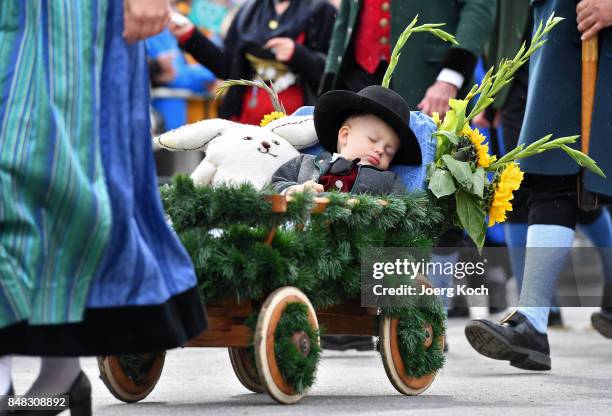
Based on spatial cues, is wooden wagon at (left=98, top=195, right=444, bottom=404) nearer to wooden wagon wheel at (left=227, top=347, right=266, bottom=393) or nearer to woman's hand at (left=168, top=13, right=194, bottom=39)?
wooden wagon wheel at (left=227, top=347, right=266, bottom=393)

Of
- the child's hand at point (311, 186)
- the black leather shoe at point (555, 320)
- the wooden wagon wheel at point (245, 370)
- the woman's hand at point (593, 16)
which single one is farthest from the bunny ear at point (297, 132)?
the black leather shoe at point (555, 320)

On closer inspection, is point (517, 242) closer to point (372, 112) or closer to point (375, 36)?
Result: point (375, 36)

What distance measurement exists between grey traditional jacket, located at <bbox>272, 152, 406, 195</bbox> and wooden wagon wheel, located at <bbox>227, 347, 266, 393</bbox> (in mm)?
598

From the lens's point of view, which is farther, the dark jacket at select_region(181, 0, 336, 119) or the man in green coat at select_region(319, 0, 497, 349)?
the dark jacket at select_region(181, 0, 336, 119)

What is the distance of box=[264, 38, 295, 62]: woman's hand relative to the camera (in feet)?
23.9

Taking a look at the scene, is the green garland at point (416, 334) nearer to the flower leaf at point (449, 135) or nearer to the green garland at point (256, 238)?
the green garland at point (256, 238)

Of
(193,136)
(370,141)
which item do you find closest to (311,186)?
(370,141)

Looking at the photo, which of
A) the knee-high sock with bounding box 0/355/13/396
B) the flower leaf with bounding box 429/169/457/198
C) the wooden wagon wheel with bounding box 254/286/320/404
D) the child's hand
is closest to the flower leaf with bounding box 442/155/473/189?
the flower leaf with bounding box 429/169/457/198

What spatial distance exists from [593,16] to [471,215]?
1053 millimetres

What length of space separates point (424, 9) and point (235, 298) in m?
2.39

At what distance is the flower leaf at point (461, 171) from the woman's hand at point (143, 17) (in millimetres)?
1596

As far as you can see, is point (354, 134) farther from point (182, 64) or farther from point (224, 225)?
point (182, 64)

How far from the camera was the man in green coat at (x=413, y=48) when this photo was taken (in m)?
6.21

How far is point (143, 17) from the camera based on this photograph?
11.5ft
